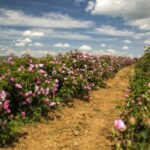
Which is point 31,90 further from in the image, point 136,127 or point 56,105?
point 136,127

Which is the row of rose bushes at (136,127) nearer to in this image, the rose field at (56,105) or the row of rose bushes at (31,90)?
the rose field at (56,105)

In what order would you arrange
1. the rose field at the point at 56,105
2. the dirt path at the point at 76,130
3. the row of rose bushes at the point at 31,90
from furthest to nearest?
the row of rose bushes at the point at 31,90, the dirt path at the point at 76,130, the rose field at the point at 56,105

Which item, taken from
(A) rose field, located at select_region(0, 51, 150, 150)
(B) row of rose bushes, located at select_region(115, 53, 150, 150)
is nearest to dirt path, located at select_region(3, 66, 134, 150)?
(A) rose field, located at select_region(0, 51, 150, 150)

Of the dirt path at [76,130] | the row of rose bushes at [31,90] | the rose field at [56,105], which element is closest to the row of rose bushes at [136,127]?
the rose field at [56,105]

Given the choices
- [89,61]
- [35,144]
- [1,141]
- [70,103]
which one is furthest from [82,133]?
[89,61]

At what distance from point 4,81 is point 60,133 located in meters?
1.84

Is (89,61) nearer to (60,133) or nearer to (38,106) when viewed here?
(38,106)

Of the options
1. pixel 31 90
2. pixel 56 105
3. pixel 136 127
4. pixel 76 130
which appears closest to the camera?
pixel 136 127

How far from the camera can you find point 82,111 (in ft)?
32.8

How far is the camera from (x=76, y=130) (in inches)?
321

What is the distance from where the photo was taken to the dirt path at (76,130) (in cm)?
722

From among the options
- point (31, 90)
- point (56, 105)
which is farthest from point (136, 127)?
point (56, 105)

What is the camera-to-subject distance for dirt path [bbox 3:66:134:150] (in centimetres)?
722

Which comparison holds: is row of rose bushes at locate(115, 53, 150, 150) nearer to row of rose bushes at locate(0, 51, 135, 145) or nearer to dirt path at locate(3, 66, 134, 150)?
dirt path at locate(3, 66, 134, 150)
